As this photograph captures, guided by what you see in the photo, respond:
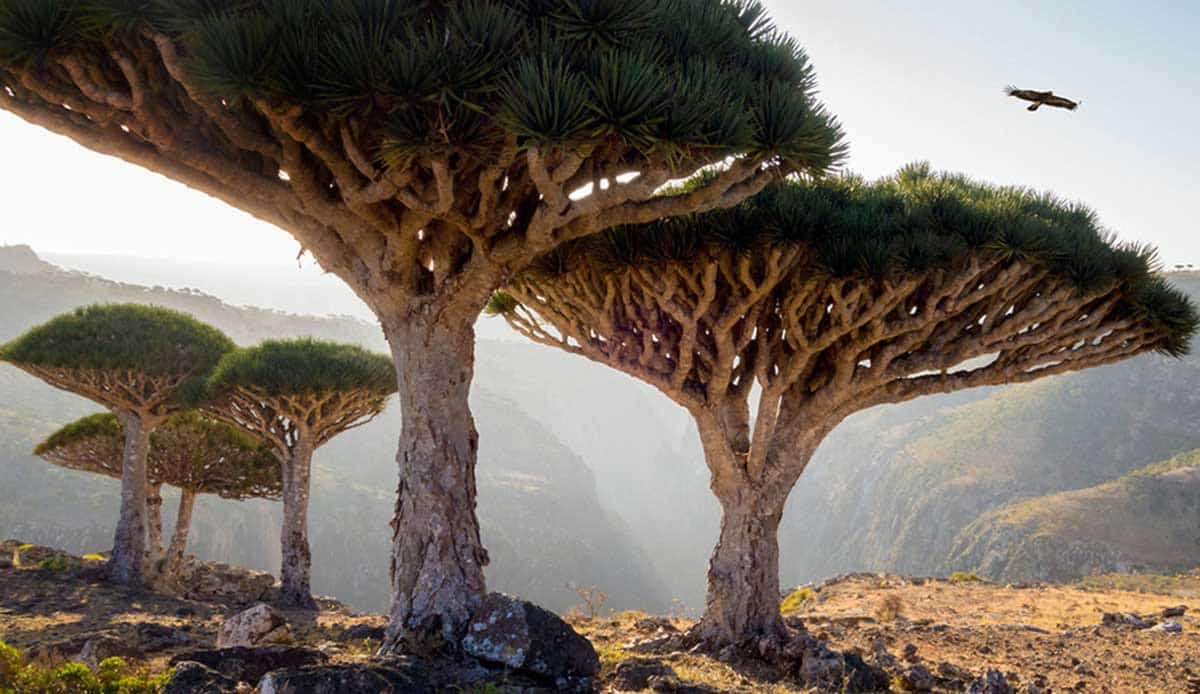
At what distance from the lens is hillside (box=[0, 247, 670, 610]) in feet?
129

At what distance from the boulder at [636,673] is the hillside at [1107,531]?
3717 cm

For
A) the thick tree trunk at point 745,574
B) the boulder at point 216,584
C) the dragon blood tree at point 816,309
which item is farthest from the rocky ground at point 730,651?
the dragon blood tree at point 816,309

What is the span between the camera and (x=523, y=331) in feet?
34.0

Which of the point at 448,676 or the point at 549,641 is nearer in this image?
the point at 448,676

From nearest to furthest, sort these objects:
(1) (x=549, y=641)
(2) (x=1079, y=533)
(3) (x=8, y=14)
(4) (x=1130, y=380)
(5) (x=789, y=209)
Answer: (3) (x=8, y=14) → (1) (x=549, y=641) → (5) (x=789, y=209) → (2) (x=1079, y=533) → (4) (x=1130, y=380)

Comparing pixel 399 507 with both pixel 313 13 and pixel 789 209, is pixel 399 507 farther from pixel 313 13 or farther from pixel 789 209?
pixel 789 209

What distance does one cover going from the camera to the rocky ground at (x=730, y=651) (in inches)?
209

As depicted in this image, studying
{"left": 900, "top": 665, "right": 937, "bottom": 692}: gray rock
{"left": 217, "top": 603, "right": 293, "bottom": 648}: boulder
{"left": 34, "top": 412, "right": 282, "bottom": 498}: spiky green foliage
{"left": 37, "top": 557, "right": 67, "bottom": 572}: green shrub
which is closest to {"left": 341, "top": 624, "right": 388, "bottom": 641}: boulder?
{"left": 217, "top": 603, "right": 293, "bottom": 648}: boulder

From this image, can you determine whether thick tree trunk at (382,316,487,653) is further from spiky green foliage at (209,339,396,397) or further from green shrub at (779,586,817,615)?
green shrub at (779,586,817,615)

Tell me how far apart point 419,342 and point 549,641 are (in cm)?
277

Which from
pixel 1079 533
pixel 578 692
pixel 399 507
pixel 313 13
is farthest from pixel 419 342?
pixel 1079 533

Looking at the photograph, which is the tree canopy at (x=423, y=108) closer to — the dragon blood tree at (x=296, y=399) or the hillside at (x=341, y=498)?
the dragon blood tree at (x=296, y=399)

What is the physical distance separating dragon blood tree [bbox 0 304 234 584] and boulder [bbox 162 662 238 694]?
13029 mm

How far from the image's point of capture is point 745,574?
905 cm
